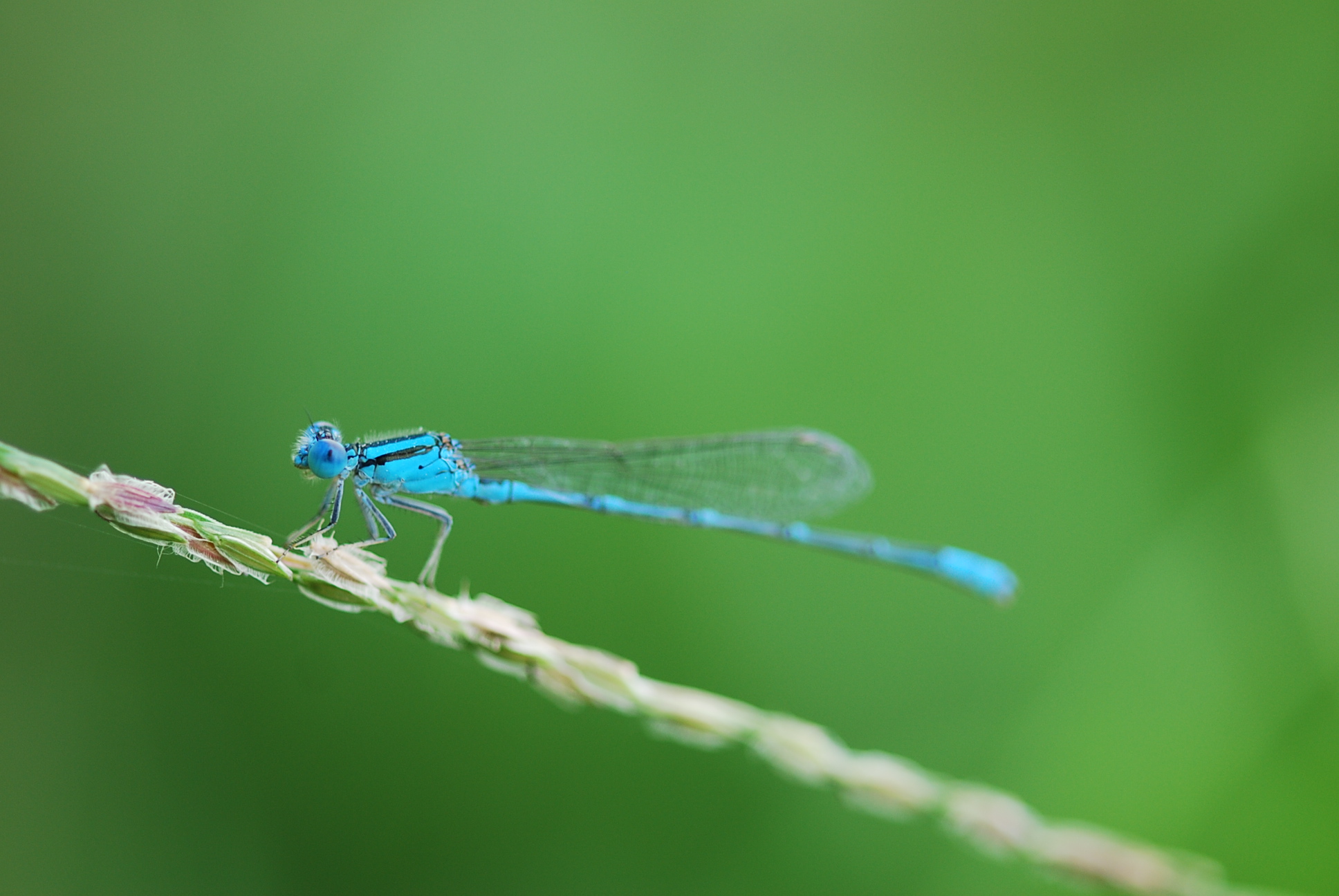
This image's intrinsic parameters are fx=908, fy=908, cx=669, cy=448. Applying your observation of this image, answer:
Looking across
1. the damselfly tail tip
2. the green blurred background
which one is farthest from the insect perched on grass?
the green blurred background

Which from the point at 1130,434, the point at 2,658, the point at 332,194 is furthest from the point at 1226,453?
the point at 2,658

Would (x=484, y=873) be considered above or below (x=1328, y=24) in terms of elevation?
below

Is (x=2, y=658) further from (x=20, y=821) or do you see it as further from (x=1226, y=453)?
(x=1226, y=453)

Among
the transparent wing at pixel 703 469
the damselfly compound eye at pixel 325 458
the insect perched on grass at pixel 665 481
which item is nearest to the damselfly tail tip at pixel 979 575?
the insect perched on grass at pixel 665 481

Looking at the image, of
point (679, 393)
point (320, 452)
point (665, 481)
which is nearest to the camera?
point (320, 452)

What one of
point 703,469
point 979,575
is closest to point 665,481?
point 703,469

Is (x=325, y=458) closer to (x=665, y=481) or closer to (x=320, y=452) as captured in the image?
(x=320, y=452)
